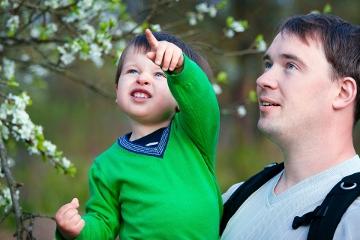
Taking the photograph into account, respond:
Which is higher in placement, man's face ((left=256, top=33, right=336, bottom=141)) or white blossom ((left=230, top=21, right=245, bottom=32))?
man's face ((left=256, top=33, right=336, bottom=141))

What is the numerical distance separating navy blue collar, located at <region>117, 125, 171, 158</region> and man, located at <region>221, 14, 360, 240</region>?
311 millimetres

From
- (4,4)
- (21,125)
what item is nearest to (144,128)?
(21,125)

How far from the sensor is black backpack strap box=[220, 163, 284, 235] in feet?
8.44

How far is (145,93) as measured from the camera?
98.8 inches

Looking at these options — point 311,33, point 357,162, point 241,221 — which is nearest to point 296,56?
point 311,33

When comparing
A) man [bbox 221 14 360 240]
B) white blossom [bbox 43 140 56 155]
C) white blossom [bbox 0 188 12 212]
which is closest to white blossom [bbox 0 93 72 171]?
white blossom [bbox 43 140 56 155]

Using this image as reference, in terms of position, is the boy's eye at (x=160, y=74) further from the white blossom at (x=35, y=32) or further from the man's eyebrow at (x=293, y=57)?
the white blossom at (x=35, y=32)

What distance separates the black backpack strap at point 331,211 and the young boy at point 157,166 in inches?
14.2

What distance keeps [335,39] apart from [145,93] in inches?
24.3

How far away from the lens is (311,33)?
2.43 metres

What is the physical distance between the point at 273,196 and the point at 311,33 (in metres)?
0.52

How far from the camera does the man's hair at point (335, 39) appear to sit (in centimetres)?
240

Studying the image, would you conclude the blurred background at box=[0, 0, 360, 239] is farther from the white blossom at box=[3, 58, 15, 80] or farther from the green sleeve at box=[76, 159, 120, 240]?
the green sleeve at box=[76, 159, 120, 240]

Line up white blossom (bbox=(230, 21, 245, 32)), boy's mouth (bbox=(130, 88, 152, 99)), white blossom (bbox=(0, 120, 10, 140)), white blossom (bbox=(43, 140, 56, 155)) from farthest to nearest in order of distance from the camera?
1. white blossom (bbox=(230, 21, 245, 32))
2. white blossom (bbox=(43, 140, 56, 155))
3. white blossom (bbox=(0, 120, 10, 140))
4. boy's mouth (bbox=(130, 88, 152, 99))
